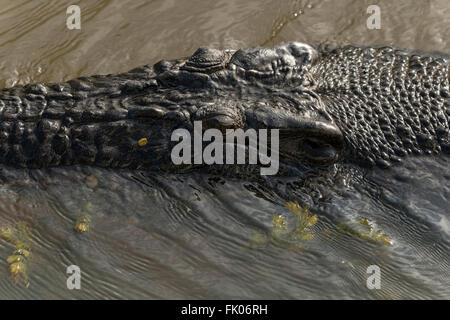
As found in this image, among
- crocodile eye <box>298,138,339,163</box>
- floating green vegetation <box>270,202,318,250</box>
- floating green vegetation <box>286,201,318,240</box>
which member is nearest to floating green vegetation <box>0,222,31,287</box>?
floating green vegetation <box>270,202,318,250</box>

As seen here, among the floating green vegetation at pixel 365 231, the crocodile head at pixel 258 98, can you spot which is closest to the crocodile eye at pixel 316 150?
the crocodile head at pixel 258 98

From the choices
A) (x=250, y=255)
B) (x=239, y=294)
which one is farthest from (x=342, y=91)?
(x=239, y=294)

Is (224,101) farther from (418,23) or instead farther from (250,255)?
(418,23)

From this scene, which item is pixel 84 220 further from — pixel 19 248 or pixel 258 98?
pixel 258 98

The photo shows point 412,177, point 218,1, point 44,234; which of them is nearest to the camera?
point 44,234

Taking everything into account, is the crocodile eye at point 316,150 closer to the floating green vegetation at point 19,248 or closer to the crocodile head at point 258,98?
the crocodile head at point 258,98

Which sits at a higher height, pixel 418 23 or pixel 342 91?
pixel 418 23
